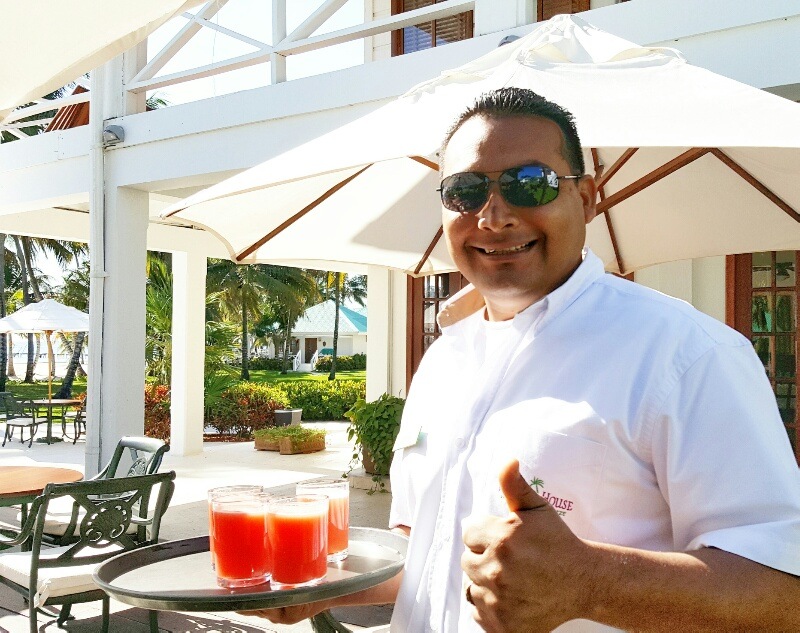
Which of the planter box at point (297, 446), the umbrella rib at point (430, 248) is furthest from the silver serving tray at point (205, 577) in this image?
the planter box at point (297, 446)

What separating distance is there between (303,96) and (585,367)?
5185 mm

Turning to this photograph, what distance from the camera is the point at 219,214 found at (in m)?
3.18

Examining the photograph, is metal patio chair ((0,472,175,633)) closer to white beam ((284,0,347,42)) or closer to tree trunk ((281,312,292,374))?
white beam ((284,0,347,42))

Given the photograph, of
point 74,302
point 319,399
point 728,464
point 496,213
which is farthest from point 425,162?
point 74,302

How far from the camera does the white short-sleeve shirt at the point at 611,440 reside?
1.19 metres

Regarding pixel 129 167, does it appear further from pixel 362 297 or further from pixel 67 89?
pixel 362 297

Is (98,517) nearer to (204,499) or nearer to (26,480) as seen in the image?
(26,480)

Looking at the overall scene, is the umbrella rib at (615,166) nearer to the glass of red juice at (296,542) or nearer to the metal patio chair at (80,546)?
the glass of red juice at (296,542)

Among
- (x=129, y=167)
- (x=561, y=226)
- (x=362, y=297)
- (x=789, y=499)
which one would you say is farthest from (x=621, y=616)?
(x=362, y=297)

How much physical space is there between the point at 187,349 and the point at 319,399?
415 inches

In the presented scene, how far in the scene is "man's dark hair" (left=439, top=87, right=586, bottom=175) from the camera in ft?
5.20

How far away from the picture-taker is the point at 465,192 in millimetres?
1649

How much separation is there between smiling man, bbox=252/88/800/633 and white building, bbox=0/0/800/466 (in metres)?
3.47

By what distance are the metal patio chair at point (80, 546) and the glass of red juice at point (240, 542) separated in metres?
2.89
